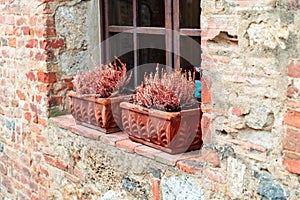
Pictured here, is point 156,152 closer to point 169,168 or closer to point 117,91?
point 169,168

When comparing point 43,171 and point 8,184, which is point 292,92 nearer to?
point 43,171

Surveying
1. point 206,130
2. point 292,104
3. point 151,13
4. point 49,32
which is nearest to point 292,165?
point 292,104

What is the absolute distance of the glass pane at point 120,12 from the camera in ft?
10.0

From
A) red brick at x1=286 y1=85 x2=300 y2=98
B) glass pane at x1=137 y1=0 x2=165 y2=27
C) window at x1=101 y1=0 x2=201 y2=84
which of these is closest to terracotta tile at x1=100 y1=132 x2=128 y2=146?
window at x1=101 y1=0 x2=201 y2=84

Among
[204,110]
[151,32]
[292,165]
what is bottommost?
[292,165]

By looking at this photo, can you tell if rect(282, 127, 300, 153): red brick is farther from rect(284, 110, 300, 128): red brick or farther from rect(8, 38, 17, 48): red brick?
rect(8, 38, 17, 48): red brick

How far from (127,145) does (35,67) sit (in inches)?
46.1

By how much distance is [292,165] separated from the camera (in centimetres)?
173

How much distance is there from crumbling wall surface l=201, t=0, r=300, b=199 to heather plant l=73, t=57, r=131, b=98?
2.99ft

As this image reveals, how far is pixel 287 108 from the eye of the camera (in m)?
1.72

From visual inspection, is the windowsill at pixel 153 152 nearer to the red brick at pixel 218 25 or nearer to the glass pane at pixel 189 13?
the red brick at pixel 218 25

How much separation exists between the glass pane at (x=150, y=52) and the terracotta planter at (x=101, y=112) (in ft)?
0.97

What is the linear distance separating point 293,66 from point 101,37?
1877 mm

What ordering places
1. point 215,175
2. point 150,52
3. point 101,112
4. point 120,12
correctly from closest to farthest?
point 215,175
point 101,112
point 150,52
point 120,12
